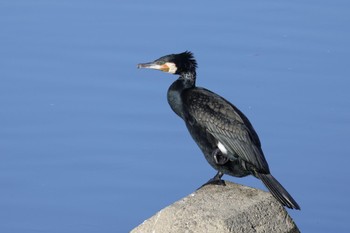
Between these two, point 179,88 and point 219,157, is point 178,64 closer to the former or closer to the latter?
point 179,88

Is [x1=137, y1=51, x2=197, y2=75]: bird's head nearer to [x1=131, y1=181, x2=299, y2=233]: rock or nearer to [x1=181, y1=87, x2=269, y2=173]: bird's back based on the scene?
[x1=181, y1=87, x2=269, y2=173]: bird's back

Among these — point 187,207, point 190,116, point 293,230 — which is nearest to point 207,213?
point 187,207

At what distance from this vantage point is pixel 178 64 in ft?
16.7

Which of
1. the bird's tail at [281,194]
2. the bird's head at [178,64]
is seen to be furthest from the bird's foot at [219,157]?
the bird's head at [178,64]

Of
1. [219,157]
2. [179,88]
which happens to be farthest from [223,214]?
[179,88]

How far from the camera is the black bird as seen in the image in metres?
4.73

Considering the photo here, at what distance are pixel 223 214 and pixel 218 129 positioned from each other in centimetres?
A: 68

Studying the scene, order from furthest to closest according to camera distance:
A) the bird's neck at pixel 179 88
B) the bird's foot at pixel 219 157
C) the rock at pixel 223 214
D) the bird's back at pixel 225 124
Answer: the bird's neck at pixel 179 88 → the bird's foot at pixel 219 157 → the bird's back at pixel 225 124 → the rock at pixel 223 214

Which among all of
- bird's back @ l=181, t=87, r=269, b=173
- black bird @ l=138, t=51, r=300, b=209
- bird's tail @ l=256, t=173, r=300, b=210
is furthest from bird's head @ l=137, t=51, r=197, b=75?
bird's tail @ l=256, t=173, r=300, b=210

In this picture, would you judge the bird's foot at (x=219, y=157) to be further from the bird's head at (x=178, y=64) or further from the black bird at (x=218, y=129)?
the bird's head at (x=178, y=64)

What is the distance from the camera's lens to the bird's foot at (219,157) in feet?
16.0

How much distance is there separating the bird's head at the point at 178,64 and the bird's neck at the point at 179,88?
3 cm

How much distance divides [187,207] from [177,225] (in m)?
0.12

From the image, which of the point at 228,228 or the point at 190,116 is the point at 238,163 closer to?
the point at 190,116
